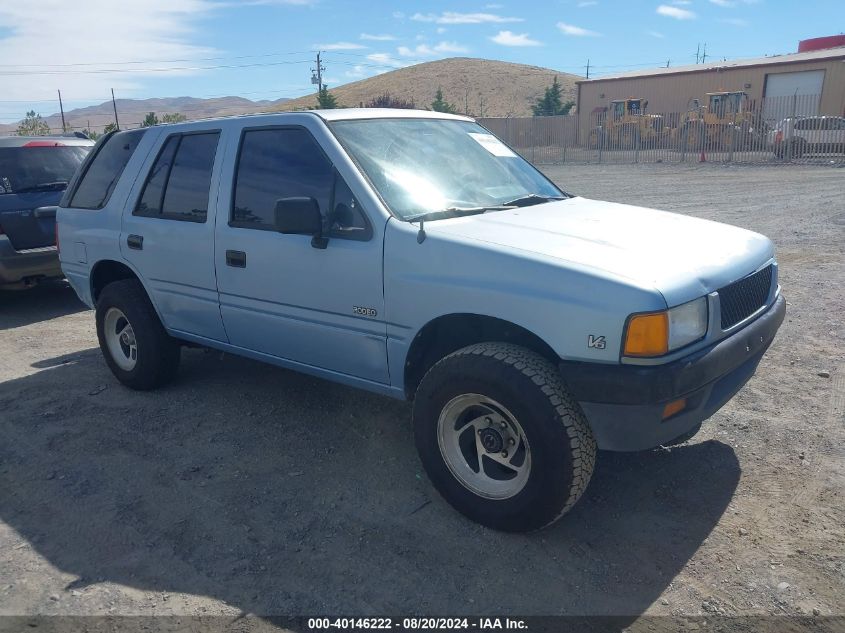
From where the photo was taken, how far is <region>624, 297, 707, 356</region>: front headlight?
2744mm

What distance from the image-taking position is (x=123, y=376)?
5.20 meters

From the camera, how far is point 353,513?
3463 mm

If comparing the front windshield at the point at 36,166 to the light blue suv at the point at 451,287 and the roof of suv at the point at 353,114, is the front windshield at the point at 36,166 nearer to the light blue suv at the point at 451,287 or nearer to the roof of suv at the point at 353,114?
the light blue suv at the point at 451,287

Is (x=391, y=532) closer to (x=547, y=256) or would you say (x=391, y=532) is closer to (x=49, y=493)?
(x=547, y=256)

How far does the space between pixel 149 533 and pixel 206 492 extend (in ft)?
1.35

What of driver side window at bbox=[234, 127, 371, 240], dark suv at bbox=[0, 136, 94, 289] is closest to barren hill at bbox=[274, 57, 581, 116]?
dark suv at bbox=[0, 136, 94, 289]

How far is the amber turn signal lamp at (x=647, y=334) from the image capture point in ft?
9.00

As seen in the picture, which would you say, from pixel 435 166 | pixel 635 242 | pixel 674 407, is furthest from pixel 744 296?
pixel 435 166

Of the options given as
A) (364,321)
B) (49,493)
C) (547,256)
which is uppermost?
(547,256)

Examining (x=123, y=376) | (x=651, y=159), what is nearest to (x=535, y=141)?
(x=651, y=159)

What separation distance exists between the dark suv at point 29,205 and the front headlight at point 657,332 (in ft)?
22.4

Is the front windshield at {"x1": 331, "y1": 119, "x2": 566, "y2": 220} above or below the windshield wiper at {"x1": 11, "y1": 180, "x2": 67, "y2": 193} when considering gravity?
above

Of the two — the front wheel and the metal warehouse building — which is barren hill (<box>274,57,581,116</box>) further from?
the front wheel

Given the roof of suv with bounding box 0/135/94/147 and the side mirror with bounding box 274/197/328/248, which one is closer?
the side mirror with bounding box 274/197/328/248
